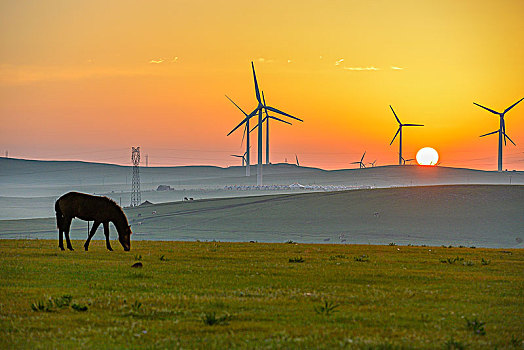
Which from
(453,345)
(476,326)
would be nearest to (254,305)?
(476,326)

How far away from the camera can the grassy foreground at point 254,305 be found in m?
11.4

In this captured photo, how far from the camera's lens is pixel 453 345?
1102cm

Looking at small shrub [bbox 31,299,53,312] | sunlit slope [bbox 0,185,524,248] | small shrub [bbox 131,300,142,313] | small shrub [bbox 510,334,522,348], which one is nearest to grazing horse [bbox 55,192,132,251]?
small shrub [bbox 31,299,53,312]

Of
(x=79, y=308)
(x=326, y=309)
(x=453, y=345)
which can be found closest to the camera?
(x=453, y=345)

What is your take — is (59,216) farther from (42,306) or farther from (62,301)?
(42,306)

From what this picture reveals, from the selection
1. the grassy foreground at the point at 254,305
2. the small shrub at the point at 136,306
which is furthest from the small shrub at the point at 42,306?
the small shrub at the point at 136,306

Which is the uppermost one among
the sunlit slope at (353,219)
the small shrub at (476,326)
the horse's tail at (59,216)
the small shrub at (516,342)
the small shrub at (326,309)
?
the horse's tail at (59,216)

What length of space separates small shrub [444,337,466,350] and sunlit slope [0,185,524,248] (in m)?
75.9

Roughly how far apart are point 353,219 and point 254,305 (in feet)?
323

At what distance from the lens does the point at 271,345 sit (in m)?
10.7

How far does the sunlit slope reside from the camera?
94069 millimetres

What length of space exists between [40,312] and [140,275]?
6.15 meters

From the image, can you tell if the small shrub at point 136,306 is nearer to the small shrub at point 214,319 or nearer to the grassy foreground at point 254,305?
the grassy foreground at point 254,305

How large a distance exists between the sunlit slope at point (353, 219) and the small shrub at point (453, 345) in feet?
249
